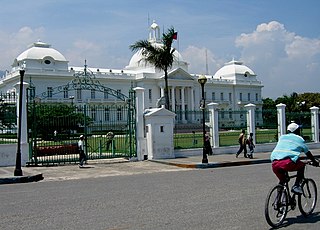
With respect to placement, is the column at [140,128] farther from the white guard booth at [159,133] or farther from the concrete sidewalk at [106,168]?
the concrete sidewalk at [106,168]

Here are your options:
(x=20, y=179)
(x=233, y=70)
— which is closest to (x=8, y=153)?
(x=20, y=179)

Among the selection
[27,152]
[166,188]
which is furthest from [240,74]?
[166,188]

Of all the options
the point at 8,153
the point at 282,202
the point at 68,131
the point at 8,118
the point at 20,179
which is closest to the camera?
the point at 282,202

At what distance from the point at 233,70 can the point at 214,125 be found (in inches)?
3182

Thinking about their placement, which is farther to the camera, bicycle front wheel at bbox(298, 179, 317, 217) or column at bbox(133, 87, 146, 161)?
column at bbox(133, 87, 146, 161)

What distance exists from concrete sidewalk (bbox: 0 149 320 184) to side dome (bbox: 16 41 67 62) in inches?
2126

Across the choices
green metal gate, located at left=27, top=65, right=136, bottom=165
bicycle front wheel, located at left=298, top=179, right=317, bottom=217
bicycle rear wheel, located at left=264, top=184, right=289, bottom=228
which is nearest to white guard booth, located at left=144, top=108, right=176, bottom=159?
green metal gate, located at left=27, top=65, right=136, bottom=165

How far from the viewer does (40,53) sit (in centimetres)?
7400

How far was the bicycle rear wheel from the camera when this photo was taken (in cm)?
720

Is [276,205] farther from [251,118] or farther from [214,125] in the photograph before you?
[251,118]

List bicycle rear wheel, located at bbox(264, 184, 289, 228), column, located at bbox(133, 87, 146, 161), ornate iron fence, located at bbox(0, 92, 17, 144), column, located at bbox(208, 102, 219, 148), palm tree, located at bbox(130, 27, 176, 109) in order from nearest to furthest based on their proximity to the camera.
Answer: bicycle rear wheel, located at bbox(264, 184, 289, 228), ornate iron fence, located at bbox(0, 92, 17, 144), column, located at bbox(133, 87, 146, 161), column, located at bbox(208, 102, 219, 148), palm tree, located at bbox(130, 27, 176, 109)

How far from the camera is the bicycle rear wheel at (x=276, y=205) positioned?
720 centimetres

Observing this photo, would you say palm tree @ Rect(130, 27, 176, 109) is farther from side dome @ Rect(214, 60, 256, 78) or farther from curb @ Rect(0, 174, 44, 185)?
side dome @ Rect(214, 60, 256, 78)

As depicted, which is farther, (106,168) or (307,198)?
(106,168)
